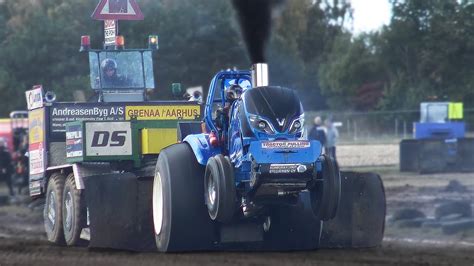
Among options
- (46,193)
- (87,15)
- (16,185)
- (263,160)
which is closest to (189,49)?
(87,15)

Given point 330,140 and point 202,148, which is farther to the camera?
point 330,140

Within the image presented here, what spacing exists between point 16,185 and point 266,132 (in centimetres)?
2150

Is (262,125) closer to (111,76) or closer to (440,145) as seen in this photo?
(111,76)

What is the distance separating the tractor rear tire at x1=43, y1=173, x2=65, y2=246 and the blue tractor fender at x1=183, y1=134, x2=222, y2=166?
392 centimetres

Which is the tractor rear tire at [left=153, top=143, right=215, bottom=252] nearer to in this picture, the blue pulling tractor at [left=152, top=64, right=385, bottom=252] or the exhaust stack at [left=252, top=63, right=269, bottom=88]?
the blue pulling tractor at [left=152, top=64, right=385, bottom=252]

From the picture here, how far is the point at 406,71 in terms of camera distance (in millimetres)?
47281

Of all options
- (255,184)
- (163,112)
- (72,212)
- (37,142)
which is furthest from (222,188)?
(37,142)

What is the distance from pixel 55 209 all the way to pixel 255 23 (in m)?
5.52

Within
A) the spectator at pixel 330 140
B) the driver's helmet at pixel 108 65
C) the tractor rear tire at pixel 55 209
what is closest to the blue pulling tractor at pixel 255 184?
the tractor rear tire at pixel 55 209

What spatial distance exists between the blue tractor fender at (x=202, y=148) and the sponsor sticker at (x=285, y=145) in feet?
3.63

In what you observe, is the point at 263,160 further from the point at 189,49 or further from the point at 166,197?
the point at 189,49

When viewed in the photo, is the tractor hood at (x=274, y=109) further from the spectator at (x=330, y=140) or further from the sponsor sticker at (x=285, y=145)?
the spectator at (x=330, y=140)

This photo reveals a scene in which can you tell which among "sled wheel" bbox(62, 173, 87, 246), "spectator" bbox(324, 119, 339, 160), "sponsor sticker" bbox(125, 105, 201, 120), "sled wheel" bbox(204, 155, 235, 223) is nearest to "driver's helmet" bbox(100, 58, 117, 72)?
"sponsor sticker" bbox(125, 105, 201, 120)

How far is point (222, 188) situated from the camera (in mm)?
11445
